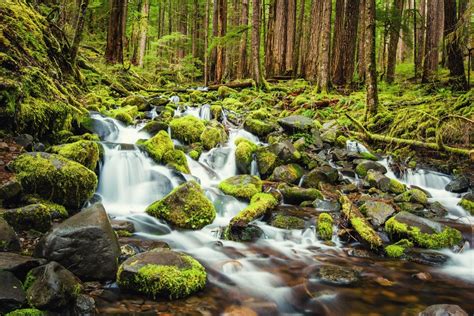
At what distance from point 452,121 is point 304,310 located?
293 inches

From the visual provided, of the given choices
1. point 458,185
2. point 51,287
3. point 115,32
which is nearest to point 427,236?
point 458,185

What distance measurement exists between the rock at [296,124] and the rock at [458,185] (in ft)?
13.4

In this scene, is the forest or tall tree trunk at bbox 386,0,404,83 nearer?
the forest

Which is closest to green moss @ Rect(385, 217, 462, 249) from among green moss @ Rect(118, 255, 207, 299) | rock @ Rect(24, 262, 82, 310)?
green moss @ Rect(118, 255, 207, 299)

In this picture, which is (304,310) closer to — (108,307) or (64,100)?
(108,307)

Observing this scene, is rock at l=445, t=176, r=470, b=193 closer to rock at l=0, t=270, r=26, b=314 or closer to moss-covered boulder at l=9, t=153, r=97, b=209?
moss-covered boulder at l=9, t=153, r=97, b=209

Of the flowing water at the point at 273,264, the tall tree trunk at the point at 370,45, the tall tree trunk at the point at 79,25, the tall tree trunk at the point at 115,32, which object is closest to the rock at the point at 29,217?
the flowing water at the point at 273,264

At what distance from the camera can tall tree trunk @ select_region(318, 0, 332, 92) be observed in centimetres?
1419

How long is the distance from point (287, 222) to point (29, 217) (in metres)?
4.04

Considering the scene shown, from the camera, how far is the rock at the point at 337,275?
15.6 feet

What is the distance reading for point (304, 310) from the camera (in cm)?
419

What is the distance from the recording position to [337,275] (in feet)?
16.1

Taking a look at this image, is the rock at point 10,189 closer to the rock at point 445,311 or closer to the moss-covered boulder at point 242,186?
the moss-covered boulder at point 242,186

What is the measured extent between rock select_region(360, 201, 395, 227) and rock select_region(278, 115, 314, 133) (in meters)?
4.45
